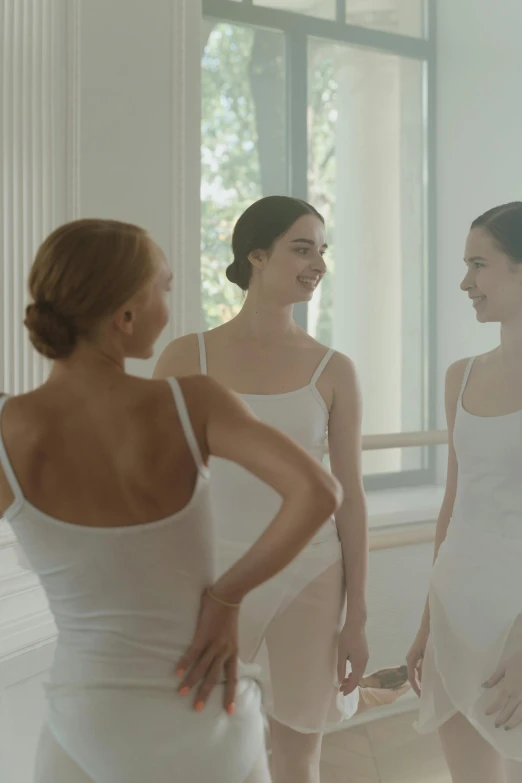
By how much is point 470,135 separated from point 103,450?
9.44 ft

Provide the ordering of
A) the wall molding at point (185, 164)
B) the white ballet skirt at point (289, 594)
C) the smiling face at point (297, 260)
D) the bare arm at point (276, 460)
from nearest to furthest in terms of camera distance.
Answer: the bare arm at point (276, 460) → the white ballet skirt at point (289, 594) → the smiling face at point (297, 260) → the wall molding at point (185, 164)

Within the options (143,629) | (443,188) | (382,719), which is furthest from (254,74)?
(143,629)

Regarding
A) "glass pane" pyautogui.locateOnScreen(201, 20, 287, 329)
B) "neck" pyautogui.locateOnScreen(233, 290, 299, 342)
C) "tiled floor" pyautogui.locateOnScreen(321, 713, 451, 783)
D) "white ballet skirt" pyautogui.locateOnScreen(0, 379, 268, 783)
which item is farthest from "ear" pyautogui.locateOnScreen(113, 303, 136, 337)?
"glass pane" pyautogui.locateOnScreen(201, 20, 287, 329)

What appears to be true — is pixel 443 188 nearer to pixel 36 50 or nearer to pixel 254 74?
pixel 254 74

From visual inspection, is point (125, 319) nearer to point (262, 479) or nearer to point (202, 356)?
point (262, 479)

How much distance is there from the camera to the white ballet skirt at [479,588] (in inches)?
68.0

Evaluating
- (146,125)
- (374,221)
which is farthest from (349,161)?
(146,125)

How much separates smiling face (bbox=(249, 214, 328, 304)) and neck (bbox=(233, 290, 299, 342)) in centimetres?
3

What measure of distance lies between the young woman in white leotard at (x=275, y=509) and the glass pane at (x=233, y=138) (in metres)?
1.45

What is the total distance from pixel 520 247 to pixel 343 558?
74 centimetres

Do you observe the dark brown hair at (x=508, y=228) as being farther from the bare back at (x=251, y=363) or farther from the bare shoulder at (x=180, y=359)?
the bare shoulder at (x=180, y=359)

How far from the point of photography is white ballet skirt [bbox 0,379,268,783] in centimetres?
98

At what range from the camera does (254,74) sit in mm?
3232

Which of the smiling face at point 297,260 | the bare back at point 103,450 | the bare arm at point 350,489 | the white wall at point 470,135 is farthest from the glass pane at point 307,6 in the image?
the bare back at point 103,450
